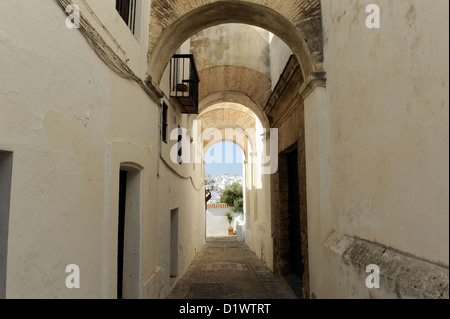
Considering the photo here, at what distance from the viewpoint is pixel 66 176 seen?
2.32m

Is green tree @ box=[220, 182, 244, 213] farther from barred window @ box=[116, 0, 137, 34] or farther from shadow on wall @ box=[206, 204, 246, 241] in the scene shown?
barred window @ box=[116, 0, 137, 34]

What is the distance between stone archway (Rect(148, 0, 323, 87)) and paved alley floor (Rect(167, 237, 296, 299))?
3.98m

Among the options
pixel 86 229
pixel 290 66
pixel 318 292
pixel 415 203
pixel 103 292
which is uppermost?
pixel 290 66

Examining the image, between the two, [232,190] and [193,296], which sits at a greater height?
[232,190]

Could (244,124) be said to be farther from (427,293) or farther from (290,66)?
(427,293)

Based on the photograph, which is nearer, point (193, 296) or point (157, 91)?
point (157, 91)

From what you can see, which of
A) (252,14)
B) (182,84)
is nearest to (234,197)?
(182,84)

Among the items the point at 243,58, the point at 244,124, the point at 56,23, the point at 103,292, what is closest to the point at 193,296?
the point at 103,292

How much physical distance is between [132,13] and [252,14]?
1.79m

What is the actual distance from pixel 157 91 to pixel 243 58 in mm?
4049

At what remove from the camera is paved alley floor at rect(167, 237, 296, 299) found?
19.7 feet

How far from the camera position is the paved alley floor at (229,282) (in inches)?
236

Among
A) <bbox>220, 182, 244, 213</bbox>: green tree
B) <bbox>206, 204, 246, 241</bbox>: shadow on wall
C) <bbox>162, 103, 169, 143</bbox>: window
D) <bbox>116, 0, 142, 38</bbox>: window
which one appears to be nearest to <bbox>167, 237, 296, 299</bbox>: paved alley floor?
<bbox>162, 103, 169, 143</bbox>: window
